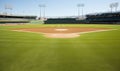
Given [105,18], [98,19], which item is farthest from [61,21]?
[105,18]

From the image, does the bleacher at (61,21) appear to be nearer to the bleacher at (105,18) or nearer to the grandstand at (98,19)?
the grandstand at (98,19)

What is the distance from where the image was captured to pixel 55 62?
6.49 meters

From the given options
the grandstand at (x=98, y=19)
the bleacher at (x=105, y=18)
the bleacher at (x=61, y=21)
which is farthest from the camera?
the bleacher at (x=61, y=21)

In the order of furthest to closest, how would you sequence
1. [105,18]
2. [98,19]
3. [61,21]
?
[61,21] → [98,19] → [105,18]

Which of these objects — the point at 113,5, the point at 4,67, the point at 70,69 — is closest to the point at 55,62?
the point at 70,69

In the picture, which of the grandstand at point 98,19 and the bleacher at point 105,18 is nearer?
the bleacher at point 105,18

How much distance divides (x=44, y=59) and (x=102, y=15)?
65789mm

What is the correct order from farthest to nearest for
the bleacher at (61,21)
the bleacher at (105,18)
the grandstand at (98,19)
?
the bleacher at (61,21) < the grandstand at (98,19) < the bleacher at (105,18)

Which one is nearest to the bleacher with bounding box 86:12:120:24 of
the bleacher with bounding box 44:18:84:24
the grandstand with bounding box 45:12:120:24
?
the grandstand with bounding box 45:12:120:24

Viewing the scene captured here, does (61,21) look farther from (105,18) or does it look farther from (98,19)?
(105,18)

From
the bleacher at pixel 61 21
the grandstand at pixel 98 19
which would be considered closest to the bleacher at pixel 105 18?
the grandstand at pixel 98 19

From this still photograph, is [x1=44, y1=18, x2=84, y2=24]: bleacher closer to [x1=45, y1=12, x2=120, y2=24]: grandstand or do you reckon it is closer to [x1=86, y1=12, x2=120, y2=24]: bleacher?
[x1=45, y1=12, x2=120, y2=24]: grandstand

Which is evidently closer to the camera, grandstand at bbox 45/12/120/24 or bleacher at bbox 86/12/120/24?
bleacher at bbox 86/12/120/24

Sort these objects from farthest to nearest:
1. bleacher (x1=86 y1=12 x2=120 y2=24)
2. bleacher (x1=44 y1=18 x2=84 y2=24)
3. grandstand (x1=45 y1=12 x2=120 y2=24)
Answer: bleacher (x1=44 y1=18 x2=84 y2=24) → grandstand (x1=45 y1=12 x2=120 y2=24) → bleacher (x1=86 y1=12 x2=120 y2=24)
